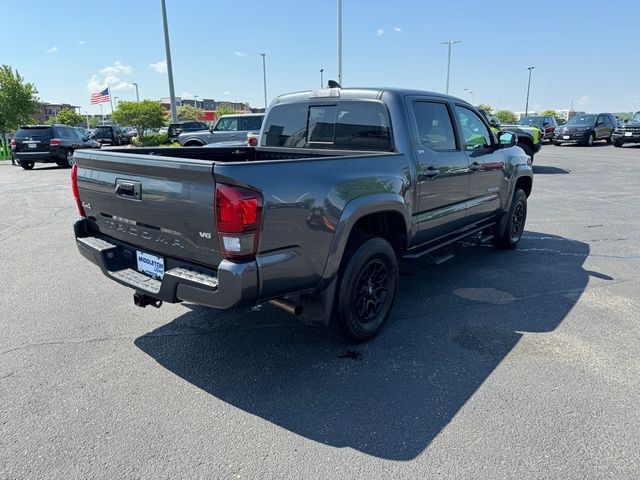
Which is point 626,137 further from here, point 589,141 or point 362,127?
point 362,127

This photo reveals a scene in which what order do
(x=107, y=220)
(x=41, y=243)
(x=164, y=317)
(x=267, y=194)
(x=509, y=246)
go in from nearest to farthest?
(x=267, y=194)
(x=107, y=220)
(x=164, y=317)
(x=509, y=246)
(x=41, y=243)

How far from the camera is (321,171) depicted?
3.06 meters

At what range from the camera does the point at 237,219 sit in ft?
8.52

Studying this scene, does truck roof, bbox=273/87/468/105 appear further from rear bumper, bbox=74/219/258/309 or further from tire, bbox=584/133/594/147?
tire, bbox=584/133/594/147

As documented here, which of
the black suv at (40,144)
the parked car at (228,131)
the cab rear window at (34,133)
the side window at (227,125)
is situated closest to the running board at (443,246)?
the parked car at (228,131)

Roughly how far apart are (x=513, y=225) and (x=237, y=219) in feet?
16.0

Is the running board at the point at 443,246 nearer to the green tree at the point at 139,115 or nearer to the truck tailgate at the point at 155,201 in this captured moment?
the truck tailgate at the point at 155,201

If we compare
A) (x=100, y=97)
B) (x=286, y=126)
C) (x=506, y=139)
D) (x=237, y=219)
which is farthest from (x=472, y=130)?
(x=100, y=97)

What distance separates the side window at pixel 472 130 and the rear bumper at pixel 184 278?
3.22 metres

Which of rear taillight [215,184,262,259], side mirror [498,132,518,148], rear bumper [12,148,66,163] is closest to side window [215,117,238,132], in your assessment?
rear bumper [12,148,66,163]

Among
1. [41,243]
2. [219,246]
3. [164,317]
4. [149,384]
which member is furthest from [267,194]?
[41,243]

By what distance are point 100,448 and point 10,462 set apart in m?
0.43

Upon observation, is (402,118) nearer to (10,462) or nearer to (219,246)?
(219,246)

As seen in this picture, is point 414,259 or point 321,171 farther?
point 414,259
